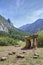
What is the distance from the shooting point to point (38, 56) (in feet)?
44.7

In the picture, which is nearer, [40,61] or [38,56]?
[40,61]

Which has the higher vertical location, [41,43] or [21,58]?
[41,43]

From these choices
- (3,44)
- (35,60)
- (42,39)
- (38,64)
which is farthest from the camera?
(3,44)

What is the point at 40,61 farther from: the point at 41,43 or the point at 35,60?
the point at 41,43

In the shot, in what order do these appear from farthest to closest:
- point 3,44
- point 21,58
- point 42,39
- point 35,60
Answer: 1. point 3,44
2. point 42,39
3. point 21,58
4. point 35,60

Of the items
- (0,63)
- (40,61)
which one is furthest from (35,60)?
(0,63)

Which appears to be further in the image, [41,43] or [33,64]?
[41,43]

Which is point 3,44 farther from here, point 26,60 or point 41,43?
point 26,60

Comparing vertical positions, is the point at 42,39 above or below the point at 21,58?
above

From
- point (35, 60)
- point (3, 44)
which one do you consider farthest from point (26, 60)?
point (3, 44)

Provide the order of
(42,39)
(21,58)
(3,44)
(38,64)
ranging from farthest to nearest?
1. (3,44)
2. (42,39)
3. (21,58)
4. (38,64)

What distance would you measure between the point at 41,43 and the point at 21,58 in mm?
7759

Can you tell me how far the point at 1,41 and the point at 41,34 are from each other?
28.5 ft

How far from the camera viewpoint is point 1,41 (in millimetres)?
27719
